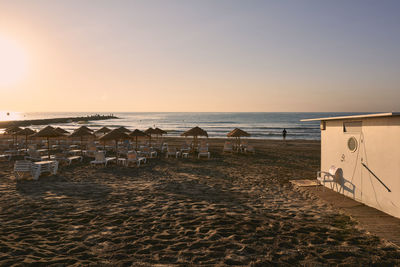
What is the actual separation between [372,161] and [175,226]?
15.2 ft

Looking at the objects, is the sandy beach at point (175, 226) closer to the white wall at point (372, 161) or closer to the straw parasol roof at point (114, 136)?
the white wall at point (372, 161)

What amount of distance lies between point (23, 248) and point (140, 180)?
15.2 feet

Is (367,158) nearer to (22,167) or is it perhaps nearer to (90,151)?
(22,167)

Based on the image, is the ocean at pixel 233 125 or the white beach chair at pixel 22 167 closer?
the white beach chair at pixel 22 167

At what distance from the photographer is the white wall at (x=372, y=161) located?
4848mm

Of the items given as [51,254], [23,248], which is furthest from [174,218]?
[23,248]

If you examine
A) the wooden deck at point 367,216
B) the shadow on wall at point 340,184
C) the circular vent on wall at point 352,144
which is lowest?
the wooden deck at point 367,216

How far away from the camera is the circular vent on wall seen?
233 inches

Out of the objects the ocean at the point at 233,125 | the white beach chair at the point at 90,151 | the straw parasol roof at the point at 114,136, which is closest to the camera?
the straw parasol roof at the point at 114,136

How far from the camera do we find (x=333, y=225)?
4.61m

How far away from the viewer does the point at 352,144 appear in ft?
19.8

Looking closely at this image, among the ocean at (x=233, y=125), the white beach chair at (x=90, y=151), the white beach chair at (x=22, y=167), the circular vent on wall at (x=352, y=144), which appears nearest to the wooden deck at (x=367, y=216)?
the circular vent on wall at (x=352, y=144)

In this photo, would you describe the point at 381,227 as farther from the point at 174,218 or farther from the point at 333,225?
the point at 174,218

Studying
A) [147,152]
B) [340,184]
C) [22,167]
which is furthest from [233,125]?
[22,167]
